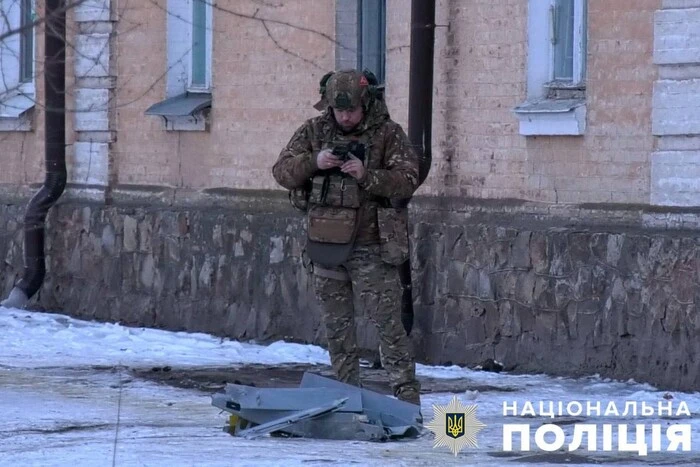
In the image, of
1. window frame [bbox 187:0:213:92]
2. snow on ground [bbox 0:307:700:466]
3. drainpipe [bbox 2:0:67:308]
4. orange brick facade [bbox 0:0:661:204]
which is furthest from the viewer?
drainpipe [bbox 2:0:67:308]

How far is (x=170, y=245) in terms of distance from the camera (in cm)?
1202

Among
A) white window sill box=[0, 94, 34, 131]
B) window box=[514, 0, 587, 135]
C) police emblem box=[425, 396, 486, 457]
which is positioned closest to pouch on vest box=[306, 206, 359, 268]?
police emblem box=[425, 396, 486, 457]

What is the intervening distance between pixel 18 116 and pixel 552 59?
231 inches

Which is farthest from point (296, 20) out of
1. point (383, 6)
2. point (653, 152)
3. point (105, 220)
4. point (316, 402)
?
point (316, 402)

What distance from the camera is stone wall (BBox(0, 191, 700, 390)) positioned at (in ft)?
28.7

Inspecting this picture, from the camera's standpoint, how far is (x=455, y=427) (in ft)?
23.0

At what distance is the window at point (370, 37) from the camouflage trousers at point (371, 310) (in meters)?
3.50

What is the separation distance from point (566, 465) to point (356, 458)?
2.82 feet

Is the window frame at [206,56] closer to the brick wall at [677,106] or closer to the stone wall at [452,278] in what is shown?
the stone wall at [452,278]

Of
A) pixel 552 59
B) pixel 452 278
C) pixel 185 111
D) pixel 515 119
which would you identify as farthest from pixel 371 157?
pixel 185 111

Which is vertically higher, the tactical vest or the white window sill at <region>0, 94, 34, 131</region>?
the white window sill at <region>0, 94, 34, 131</region>

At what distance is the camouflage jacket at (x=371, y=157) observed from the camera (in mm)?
7504

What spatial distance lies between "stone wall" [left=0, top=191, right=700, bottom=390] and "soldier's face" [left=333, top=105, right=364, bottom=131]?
208 centimetres

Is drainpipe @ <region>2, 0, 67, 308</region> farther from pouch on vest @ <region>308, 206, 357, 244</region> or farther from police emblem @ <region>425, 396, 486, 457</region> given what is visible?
police emblem @ <region>425, 396, 486, 457</region>
